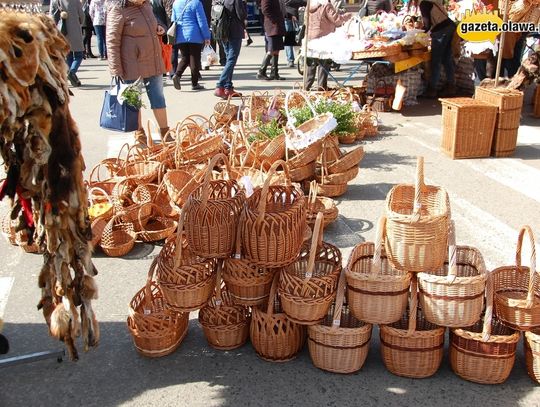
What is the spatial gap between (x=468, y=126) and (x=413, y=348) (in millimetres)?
4055

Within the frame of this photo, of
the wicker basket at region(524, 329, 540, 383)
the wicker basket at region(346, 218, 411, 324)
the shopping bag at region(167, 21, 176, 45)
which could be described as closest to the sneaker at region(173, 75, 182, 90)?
the shopping bag at region(167, 21, 176, 45)

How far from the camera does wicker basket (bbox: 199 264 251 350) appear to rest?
3.04 meters

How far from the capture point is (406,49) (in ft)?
28.4

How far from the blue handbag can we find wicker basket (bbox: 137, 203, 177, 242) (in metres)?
2.08

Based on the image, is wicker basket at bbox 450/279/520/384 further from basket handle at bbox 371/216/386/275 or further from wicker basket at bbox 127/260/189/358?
wicker basket at bbox 127/260/189/358

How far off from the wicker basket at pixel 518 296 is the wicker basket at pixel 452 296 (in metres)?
0.12

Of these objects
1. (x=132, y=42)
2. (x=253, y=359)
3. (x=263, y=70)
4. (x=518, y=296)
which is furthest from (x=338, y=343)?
(x=263, y=70)

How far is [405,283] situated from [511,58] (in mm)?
7510

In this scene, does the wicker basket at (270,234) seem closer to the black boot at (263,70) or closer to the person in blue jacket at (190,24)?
the person in blue jacket at (190,24)

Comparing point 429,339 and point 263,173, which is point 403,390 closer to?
point 429,339

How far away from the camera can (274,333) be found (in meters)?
2.93

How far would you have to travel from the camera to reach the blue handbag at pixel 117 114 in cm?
627

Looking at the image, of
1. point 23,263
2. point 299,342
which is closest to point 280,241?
point 299,342

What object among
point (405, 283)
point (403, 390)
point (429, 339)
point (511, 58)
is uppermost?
point (511, 58)
